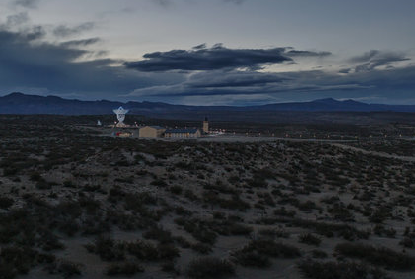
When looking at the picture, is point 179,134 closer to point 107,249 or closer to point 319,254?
point 107,249

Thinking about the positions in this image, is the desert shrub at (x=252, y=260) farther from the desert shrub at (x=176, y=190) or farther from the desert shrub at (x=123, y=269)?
the desert shrub at (x=176, y=190)

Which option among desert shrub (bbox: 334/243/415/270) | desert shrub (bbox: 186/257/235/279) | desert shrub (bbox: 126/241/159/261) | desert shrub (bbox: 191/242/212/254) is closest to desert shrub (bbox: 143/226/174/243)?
desert shrub (bbox: 126/241/159/261)

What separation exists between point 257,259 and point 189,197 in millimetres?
9099

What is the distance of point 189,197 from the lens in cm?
1847

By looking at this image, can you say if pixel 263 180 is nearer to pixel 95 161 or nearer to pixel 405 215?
pixel 405 215

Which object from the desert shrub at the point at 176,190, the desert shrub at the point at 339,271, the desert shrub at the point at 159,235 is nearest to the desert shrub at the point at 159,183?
the desert shrub at the point at 176,190

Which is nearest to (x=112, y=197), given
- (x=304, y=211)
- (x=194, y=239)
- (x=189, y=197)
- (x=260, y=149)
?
(x=189, y=197)

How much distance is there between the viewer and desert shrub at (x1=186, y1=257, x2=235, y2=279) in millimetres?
8703

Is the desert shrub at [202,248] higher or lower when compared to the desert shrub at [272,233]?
higher

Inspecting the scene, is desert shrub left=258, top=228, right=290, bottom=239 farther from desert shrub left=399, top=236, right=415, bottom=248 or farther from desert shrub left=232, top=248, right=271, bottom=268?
desert shrub left=399, top=236, right=415, bottom=248

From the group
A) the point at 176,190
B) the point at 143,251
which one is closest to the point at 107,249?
the point at 143,251

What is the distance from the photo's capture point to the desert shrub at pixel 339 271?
8570mm

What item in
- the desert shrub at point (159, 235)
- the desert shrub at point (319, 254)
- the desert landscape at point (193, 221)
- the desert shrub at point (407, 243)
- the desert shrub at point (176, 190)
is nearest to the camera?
the desert landscape at point (193, 221)

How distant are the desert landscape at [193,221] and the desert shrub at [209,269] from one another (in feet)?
0.09
